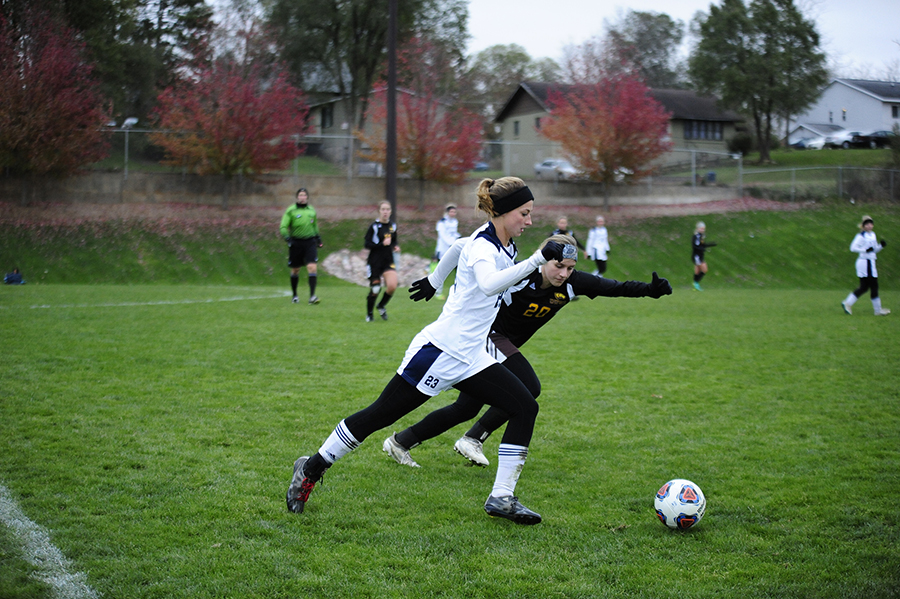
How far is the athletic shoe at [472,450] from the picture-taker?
17.5 ft

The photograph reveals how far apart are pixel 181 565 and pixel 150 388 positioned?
4.06 m

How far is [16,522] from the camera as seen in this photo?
3.95m

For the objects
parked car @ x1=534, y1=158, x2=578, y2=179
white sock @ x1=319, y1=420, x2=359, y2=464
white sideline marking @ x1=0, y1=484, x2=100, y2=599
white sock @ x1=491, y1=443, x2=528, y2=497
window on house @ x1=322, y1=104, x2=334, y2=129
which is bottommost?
white sideline marking @ x1=0, y1=484, x2=100, y2=599

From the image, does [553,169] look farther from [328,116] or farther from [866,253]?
[866,253]

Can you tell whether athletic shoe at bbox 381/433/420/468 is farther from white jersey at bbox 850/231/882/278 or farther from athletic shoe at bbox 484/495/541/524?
white jersey at bbox 850/231/882/278

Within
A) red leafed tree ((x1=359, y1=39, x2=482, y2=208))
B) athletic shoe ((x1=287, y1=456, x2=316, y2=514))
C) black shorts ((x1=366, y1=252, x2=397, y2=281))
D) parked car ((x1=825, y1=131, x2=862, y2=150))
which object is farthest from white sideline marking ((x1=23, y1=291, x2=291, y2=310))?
parked car ((x1=825, y1=131, x2=862, y2=150))

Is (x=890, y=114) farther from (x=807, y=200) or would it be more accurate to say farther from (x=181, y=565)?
(x=181, y=565)

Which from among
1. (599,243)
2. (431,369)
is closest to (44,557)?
(431,369)

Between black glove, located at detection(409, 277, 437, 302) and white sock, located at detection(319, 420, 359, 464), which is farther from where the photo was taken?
black glove, located at detection(409, 277, 437, 302)

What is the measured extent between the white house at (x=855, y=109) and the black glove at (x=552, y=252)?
210ft

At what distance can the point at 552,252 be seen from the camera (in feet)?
12.1

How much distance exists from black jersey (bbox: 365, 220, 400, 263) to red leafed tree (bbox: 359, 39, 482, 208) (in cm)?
1560

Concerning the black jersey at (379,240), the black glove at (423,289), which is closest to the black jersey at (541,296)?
the black glove at (423,289)

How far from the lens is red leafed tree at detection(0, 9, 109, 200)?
2344 cm
